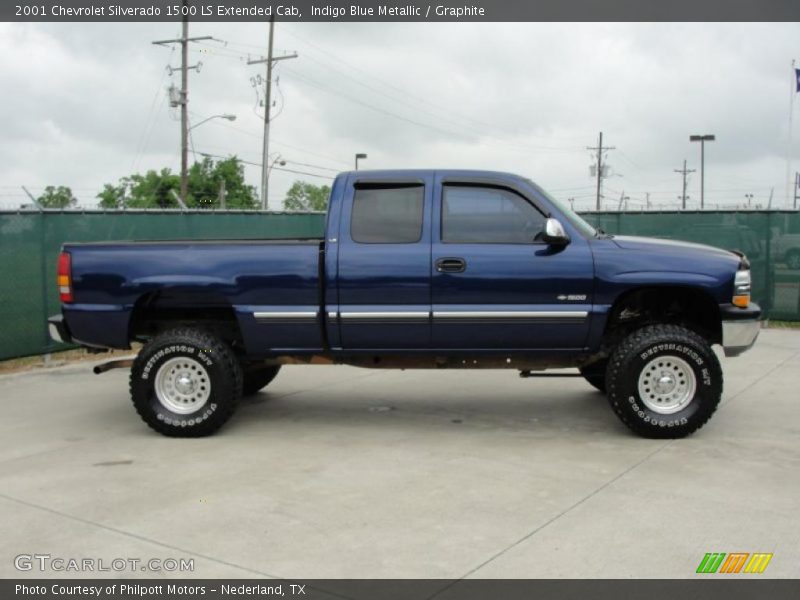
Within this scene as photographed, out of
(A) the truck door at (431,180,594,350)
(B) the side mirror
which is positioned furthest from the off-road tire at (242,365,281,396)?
(B) the side mirror

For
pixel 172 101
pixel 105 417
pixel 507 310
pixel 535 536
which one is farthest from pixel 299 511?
pixel 172 101

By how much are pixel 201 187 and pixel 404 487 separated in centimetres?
6560

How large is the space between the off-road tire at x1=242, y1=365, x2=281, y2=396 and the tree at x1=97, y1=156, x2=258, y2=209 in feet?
187

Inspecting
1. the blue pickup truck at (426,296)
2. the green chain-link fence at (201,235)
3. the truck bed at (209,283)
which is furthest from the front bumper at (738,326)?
the green chain-link fence at (201,235)

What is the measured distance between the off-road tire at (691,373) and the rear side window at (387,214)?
1.89 meters

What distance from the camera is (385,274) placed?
666 centimetres

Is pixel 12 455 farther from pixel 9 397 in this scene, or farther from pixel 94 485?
pixel 9 397

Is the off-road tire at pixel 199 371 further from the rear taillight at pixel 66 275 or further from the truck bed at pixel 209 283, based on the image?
the rear taillight at pixel 66 275

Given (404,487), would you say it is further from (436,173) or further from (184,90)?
(184,90)

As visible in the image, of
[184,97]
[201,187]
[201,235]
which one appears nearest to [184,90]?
[184,97]

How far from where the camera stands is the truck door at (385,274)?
6.65 metres

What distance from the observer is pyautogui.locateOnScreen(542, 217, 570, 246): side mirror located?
6457 mm
